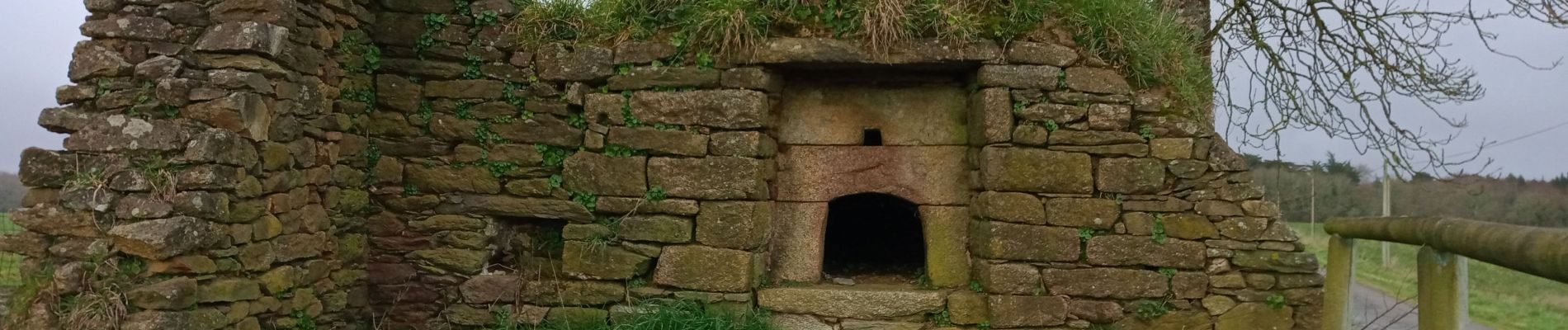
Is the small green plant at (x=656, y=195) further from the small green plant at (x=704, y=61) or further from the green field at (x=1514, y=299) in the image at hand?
the green field at (x=1514, y=299)

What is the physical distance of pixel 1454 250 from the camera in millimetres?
1599

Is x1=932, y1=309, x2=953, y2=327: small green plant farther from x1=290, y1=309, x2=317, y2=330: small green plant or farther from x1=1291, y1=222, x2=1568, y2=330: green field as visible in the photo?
x1=290, y1=309, x2=317, y2=330: small green plant

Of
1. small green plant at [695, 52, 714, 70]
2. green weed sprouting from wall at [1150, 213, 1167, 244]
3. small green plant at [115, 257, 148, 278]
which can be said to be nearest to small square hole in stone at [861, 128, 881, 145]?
small green plant at [695, 52, 714, 70]

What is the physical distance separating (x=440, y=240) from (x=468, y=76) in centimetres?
91

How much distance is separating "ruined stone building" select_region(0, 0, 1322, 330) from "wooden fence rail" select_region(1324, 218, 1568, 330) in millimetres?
2116

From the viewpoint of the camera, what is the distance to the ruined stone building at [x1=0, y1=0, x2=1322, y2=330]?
3871 mm

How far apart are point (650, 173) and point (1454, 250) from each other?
3.59 meters

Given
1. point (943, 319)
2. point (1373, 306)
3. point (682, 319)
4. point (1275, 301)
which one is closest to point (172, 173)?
point (682, 319)

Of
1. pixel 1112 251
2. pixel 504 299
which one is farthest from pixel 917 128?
pixel 504 299

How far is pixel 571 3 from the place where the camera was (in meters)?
4.99

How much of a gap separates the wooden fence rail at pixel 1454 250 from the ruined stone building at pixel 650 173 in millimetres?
2116

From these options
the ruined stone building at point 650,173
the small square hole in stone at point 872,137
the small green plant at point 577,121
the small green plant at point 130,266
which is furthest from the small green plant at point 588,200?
the small green plant at point 130,266

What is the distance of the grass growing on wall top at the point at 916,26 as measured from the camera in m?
4.54

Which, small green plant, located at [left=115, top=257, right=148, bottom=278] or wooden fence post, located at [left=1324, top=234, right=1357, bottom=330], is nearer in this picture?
wooden fence post, located at [left=1324, top=234, right=1357, bottom=330]
